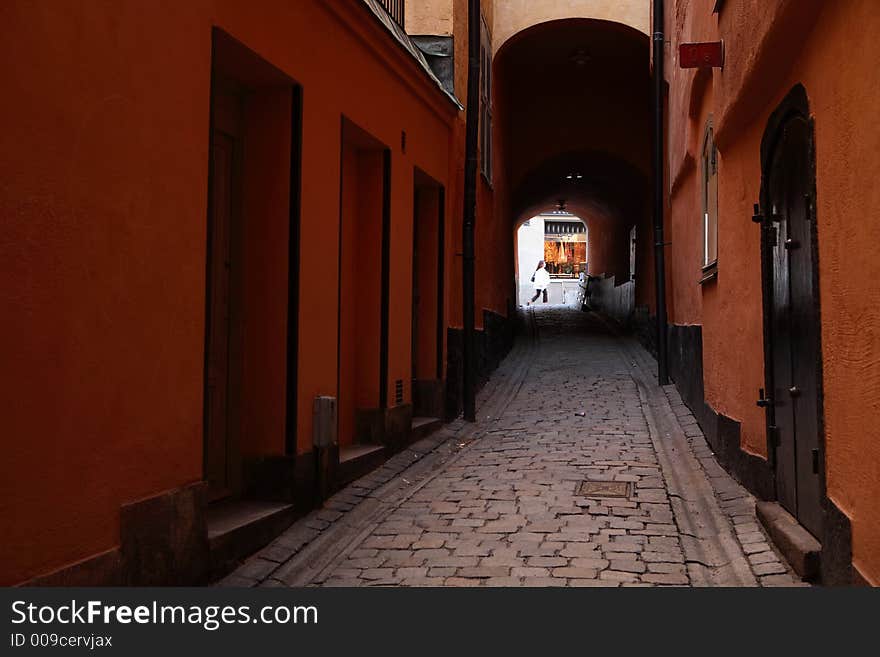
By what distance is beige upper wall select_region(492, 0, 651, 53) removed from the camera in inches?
599

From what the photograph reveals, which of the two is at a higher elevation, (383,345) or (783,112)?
(783,112)

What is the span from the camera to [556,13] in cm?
1533

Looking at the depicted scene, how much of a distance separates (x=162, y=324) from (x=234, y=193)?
6.39ft

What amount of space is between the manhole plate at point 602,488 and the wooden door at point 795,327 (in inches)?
57.9

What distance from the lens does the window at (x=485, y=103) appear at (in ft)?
44.1

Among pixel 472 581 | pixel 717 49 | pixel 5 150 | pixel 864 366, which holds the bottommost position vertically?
pixel 472 581

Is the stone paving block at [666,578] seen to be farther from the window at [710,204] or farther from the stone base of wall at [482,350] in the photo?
the stone base of wall at [482,350]

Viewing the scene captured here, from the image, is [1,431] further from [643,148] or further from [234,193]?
[643,148]

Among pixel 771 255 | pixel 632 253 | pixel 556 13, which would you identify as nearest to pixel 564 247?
pixel 632 253

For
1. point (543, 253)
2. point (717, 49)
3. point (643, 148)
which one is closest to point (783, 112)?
point (717, 49)

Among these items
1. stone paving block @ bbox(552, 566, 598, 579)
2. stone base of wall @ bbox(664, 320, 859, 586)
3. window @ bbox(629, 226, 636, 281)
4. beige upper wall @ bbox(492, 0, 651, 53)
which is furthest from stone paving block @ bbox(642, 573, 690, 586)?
window @ bbox(629, 226, 636, 281)

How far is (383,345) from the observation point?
8.66 meters

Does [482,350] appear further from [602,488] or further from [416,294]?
[602,488]

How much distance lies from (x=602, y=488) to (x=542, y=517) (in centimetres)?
105
